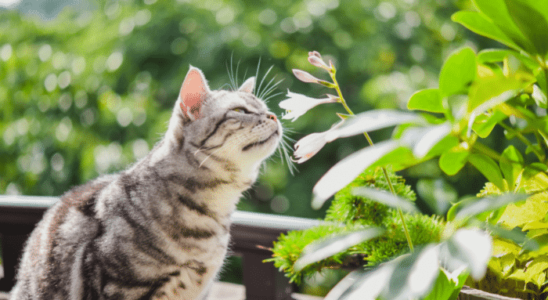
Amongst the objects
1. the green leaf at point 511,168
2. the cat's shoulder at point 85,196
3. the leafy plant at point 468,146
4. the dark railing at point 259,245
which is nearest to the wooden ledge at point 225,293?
the dark railing at point 259,245

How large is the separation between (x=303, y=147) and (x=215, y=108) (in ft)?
1.44

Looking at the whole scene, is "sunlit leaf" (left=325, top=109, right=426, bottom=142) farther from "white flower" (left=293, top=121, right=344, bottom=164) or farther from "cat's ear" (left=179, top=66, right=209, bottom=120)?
"cat's ear" (left=179, top=66, right=209, bottom=120)

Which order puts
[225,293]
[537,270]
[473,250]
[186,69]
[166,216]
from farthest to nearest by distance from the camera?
[186,69]
[225,293]
[166,216]
[537,270]
[473,250]

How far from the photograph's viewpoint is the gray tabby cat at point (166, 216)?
68 centimetres

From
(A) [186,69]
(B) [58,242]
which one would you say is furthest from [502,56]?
(A) [186,69]

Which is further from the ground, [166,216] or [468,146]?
[468,146]

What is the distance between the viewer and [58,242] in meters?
0.75

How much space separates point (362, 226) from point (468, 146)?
26cm

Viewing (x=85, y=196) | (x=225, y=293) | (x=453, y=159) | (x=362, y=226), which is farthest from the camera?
(x=225, y=293)

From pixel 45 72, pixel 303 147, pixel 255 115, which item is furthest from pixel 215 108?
pixel 45 72

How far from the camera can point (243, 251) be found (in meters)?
0.89

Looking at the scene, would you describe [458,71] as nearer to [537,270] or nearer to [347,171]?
[347,171]

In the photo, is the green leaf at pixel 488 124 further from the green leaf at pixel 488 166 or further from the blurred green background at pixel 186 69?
the blurred green background at pixel 186 69

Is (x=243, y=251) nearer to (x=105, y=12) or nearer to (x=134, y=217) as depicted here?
(x=134, y=217)
